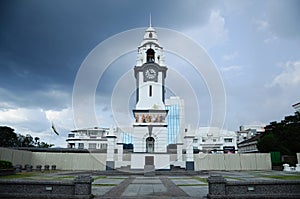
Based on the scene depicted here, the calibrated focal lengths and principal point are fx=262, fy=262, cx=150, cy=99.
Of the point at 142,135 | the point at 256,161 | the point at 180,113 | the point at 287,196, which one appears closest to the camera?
the point at 287,196

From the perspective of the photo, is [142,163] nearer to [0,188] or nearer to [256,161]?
[256,161]

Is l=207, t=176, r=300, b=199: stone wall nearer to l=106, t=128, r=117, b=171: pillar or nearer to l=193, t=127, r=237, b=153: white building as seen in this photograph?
l=106, t=128, r=117, b=171: pillar

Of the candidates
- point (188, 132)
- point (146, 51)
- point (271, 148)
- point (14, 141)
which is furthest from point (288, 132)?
point (14, 141)

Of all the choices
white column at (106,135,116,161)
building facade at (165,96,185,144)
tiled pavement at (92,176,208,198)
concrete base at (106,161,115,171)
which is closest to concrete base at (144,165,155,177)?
concrete base at (106,161,115,171)

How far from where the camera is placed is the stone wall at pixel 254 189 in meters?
10.5

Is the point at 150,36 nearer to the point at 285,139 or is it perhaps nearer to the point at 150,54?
the point at 150,54

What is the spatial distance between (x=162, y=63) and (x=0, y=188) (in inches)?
1203

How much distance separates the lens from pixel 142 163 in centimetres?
2897

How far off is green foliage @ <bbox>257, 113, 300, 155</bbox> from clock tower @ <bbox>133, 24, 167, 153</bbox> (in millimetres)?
17649

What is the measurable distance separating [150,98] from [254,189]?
2652 cm

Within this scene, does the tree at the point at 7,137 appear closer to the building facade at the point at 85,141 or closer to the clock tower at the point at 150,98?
the building facade at the point at 85,141

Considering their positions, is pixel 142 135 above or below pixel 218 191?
above

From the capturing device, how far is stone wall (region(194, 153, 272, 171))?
34344 mm

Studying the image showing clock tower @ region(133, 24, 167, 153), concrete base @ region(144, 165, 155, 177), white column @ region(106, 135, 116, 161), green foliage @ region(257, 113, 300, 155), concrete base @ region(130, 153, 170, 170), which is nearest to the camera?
concrete base @ region(144, 165, 155, 177)
